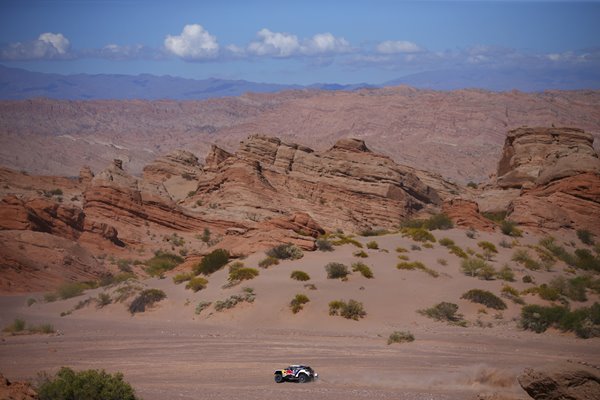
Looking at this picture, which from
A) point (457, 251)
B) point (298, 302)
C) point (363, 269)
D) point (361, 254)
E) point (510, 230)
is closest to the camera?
point (298, 302)

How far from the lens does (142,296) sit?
86.5ft

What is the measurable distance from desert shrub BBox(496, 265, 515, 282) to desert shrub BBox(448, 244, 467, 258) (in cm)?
253

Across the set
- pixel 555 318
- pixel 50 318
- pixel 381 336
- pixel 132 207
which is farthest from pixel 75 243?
pixel 555 318

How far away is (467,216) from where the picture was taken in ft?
130

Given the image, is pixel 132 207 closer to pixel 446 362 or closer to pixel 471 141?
pixel 446 362

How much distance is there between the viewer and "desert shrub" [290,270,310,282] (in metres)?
26.5

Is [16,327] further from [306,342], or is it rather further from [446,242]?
[446,242]

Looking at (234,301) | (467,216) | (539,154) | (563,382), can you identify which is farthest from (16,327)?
(539,154)

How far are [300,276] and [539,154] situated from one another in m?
28.7

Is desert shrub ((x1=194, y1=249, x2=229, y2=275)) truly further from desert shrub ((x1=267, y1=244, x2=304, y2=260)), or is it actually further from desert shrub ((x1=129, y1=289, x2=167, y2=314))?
desert shrub ((x1=129, y1=289, x2=167, y2=314))

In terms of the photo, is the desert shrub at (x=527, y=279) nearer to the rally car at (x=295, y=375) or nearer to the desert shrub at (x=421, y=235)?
the desert shrub at (x=421, y=235)

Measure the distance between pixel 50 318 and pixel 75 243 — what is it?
36.7 feet

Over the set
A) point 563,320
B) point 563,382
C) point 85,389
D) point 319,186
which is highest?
point 563,382

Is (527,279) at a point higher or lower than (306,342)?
lower
